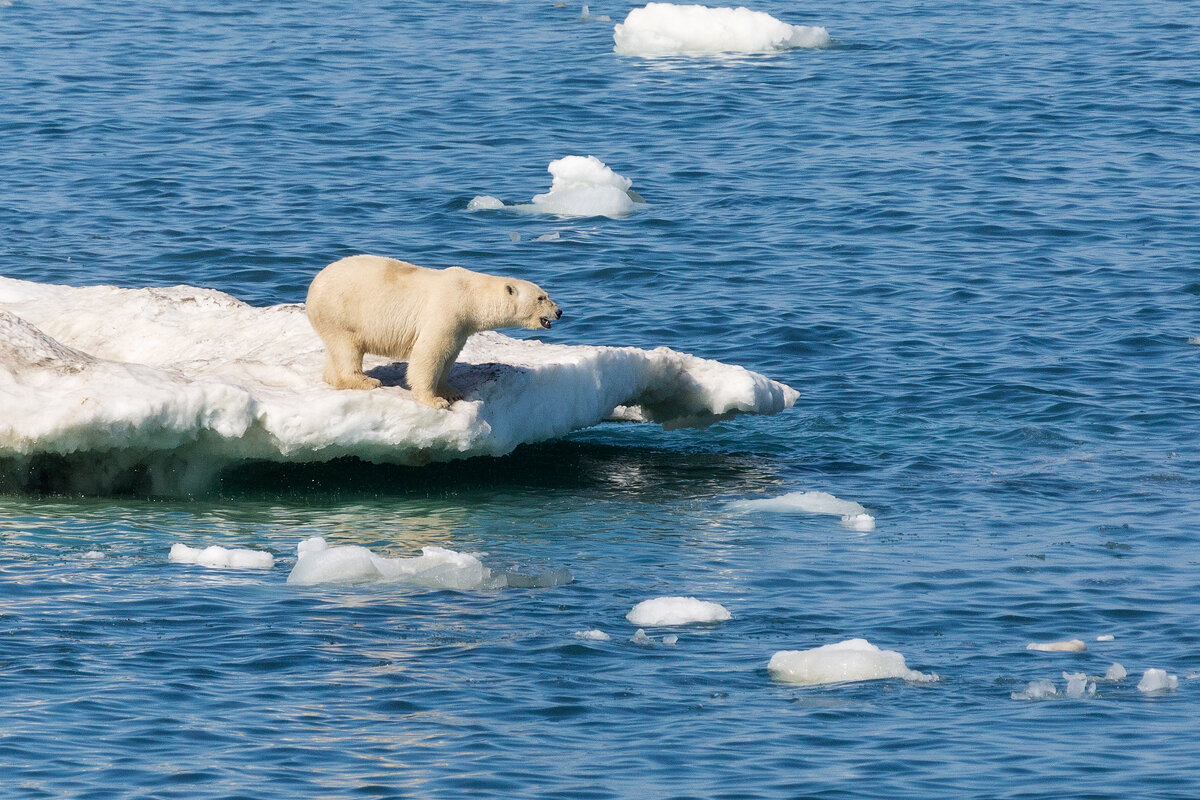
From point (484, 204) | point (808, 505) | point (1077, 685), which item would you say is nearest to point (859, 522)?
point (808, 505)

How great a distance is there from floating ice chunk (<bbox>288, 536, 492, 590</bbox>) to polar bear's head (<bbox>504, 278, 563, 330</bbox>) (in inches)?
96.5

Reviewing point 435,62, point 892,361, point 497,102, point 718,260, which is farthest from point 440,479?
point 435,62

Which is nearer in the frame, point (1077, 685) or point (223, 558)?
point (1077, 685)

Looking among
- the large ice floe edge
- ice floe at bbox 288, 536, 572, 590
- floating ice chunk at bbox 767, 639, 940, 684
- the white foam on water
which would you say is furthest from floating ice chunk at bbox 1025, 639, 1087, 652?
the white foam on water

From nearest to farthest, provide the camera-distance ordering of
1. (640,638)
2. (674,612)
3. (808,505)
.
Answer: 1. (640,638)
2. (674,612)
3. (808,505)

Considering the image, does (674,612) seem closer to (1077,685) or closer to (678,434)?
(1077,685)

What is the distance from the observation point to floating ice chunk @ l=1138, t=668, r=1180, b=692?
10891mm

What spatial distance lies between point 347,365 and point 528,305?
59.1 inches

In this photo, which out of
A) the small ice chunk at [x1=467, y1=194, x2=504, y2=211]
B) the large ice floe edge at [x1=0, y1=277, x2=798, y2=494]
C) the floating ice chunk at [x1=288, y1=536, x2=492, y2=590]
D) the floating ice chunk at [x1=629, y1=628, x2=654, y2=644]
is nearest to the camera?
the floating ice chunk at [x1=629, y1=628, x2=654, y2=644]

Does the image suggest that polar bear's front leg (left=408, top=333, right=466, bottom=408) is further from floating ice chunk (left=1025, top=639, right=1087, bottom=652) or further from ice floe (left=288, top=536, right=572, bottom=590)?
floating ice chunk (left=1025, top=639, right=1087, bottom=652)

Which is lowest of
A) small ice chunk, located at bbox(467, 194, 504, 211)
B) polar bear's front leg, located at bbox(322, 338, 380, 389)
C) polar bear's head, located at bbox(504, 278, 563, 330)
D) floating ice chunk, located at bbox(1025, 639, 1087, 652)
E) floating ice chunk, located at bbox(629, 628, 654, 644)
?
floating ice chunk, located at bbox(1025, 639, 1087, 652)

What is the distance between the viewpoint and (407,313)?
1412 centimetres

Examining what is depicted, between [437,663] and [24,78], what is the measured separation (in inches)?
962

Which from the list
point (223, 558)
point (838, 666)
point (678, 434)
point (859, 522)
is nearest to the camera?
point (838, 666)
